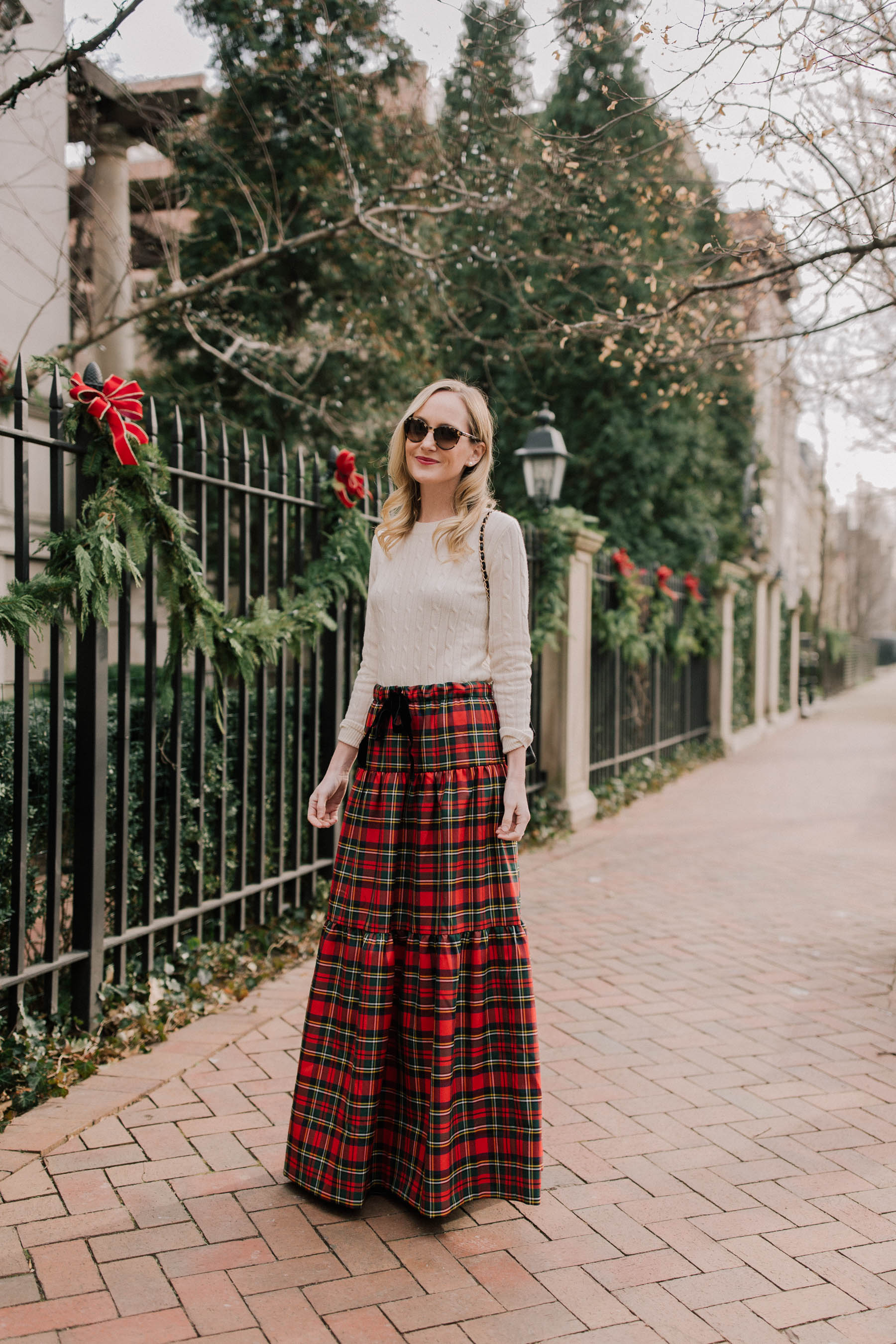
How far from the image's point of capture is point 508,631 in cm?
263

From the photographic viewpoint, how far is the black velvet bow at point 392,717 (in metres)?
2.68

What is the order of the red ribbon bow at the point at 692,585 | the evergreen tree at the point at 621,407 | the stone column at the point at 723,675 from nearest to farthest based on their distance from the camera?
the evergreen tree at the point at 621,407 → the red ribbon bow at the point at 692,585 → the stone column at the point at 723,675

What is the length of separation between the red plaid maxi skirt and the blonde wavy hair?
0.40 meters

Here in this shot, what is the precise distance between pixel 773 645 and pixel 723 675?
4096 millimetres

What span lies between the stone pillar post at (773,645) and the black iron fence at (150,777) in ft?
44.9

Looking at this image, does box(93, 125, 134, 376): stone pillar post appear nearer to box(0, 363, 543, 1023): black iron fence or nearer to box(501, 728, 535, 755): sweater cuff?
box(0, 363, 543, 1023): black iron fence

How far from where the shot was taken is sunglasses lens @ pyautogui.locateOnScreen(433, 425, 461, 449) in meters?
2.64

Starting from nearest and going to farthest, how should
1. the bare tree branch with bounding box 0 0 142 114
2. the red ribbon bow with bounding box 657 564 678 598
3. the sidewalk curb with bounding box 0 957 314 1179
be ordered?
1. the sidewalk curb with bounding box 0 957 314 1179
2. the bare tree branch with bounding box 0 0 142 114
3. the red ribbon bow with bounding box 657 564 678 598

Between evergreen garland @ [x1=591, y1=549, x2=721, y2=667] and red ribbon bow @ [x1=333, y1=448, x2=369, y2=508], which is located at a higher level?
red ribbon bow @ [x1=333, y1=448, x2=369, y2=508]

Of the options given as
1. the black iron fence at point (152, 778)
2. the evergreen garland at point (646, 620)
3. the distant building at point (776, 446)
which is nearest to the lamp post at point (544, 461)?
the evergreen garland at point (646, 620)

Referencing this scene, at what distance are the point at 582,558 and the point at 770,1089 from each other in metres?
5.42

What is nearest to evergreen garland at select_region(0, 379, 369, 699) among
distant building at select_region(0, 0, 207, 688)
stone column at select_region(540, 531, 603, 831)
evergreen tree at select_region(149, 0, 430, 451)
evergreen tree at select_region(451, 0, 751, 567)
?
Answer: distant building at select_region(0, 0, 207, 688)

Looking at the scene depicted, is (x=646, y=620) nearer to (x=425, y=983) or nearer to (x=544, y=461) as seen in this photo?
→ (x=544, y=461)

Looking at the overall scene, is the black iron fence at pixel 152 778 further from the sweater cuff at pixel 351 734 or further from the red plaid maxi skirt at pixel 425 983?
the red plaid maxi skirt at pixel 425 983
